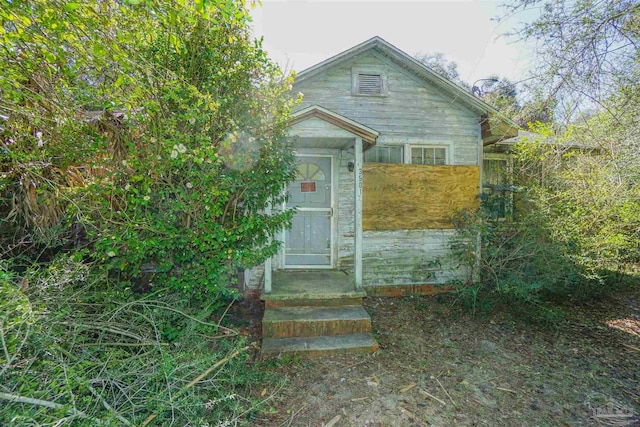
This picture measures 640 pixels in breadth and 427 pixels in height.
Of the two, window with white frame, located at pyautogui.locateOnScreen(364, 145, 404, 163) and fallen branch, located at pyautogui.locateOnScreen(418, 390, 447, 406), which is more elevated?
window with white frame, located at pyautogui.locateOnScreen(364, 145, 404, 163)

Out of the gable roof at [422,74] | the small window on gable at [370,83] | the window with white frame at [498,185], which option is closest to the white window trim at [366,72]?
the small window on gable at [370,83]

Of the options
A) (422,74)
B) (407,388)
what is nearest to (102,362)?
(407,388)

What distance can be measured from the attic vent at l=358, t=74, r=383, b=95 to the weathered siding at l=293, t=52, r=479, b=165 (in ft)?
0.42

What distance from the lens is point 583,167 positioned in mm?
4738

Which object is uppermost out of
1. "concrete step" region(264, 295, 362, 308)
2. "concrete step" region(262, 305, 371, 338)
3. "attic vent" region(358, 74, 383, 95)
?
"attic vent" region(358, 74, 383, 95)

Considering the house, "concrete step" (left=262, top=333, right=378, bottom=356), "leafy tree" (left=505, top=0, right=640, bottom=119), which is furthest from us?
the house

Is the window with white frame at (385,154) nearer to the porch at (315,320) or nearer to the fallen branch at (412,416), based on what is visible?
the porch at (315,320)

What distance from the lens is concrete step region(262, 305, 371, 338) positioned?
370cm

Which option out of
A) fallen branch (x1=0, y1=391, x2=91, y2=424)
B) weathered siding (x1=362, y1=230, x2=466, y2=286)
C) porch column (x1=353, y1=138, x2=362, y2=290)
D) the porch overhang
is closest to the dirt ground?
porch column (x1=353, y1=138, x2=362, y2=290)

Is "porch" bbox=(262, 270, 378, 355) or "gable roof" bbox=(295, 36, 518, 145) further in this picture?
"gable roof" bbox=(295, 36, 518, 145)

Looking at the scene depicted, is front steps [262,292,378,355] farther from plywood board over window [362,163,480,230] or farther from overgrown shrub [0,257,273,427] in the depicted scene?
plywood board over window [362,163,480,230]

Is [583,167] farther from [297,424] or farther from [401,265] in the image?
[297,424]

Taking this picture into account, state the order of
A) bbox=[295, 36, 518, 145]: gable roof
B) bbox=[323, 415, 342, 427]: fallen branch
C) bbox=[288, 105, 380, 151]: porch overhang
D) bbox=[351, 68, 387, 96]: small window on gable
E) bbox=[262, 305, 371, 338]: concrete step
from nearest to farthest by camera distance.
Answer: bbox=[323, 415, 342, 427]: fallen branch
bbox=[262, 305, 371, 338]: concrete step
bbox=[288, 105, 380, 151]: porch overhang
bbox=[295, 36, 518, 145]: gable roof
bbox=[351, 68, 387, 96]: small window on gable

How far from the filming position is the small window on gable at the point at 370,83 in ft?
18.4
